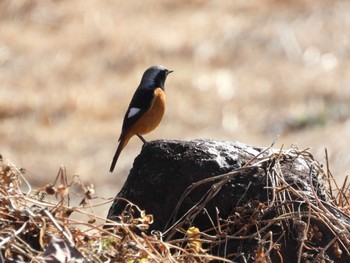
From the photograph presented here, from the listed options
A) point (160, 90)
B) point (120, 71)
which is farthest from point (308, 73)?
point (160, 90)

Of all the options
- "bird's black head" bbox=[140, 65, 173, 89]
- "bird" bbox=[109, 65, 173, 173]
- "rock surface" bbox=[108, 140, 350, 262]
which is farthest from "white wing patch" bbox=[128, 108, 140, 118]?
"rock surface" bbox=[108, 140, 350, 262]

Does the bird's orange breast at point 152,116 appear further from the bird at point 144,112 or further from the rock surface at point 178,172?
the rock surface at point 178,172

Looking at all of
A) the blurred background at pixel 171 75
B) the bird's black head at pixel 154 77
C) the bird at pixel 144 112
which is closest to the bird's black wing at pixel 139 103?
the bird at pixel 144 112

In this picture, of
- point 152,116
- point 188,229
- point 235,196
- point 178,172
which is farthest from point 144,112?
point 188,229

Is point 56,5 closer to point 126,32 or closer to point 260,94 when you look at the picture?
point 126,32

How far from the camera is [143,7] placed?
21719 mm

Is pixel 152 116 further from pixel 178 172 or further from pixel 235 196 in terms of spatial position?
pixel 235 196

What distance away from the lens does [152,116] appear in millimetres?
8320

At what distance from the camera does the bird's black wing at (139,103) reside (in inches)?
326

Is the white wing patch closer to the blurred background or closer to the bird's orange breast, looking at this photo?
the bird's orange breast

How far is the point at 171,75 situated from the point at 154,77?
982cm

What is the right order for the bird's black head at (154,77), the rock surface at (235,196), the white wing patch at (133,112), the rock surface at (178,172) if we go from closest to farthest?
the rock surface at (235,196) → the rock surface at (178,172) → the white wing patch at (133,112) → the bird's black head at (154,77)

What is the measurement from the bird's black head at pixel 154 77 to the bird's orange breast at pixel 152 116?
155 mm

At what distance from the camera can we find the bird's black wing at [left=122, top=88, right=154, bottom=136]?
8289 mm
